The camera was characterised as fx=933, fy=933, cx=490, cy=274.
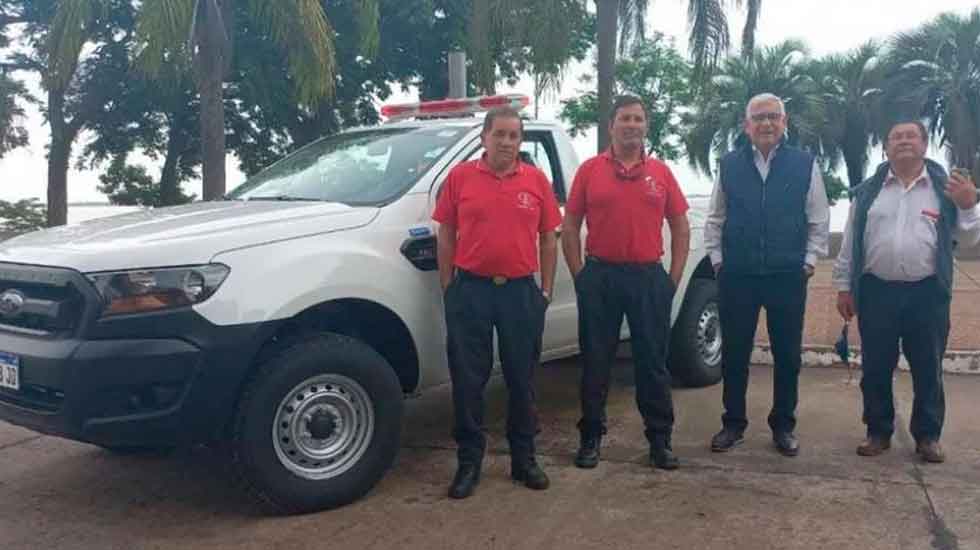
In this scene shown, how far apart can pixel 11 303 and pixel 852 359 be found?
571 cm

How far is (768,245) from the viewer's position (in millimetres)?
4633

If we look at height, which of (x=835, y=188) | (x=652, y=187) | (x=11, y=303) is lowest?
(x=835, y=188)

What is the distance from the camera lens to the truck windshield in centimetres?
456

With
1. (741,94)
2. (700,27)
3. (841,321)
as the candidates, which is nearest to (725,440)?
(841,321)

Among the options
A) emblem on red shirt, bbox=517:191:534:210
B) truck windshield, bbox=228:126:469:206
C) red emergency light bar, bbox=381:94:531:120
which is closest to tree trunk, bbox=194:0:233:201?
red emergency light bar, bbox=381:94:531:120

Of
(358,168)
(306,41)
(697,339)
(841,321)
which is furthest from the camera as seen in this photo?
(306,41)

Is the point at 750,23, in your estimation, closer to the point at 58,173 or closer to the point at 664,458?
the point at 58,173

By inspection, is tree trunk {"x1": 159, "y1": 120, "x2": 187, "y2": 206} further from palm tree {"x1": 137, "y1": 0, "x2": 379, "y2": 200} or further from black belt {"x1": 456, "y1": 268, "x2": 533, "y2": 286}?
black belt {"x1": 456, "y1": 268, "x2": 533, "y2": 286}

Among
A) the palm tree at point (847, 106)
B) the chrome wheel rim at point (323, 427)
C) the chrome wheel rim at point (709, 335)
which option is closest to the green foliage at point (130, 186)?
the palm tree at point (847, 106)

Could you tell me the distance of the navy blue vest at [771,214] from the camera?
4.62m

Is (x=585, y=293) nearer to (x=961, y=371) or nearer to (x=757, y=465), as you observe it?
(x=757, y=465)

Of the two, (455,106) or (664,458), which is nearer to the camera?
(664,458)

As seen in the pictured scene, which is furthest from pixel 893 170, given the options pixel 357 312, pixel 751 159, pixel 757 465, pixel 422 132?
pixel 357 312

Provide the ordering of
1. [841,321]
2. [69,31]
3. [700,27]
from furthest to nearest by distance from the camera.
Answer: [700,27] → [69,31] → [841,321]
